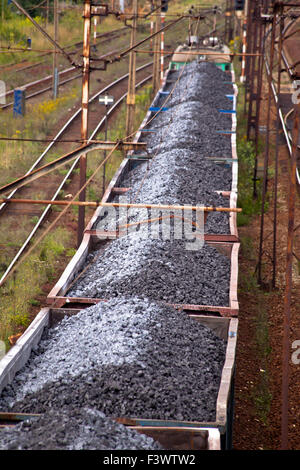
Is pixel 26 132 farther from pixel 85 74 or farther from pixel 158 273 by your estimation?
pixel 158 273

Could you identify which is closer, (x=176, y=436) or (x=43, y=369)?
(x=176, y=436)

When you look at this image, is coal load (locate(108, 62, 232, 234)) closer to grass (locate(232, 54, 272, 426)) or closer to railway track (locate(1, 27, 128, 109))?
grass (locate(232, 54, 272, 426))

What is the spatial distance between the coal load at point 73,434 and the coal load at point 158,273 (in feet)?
9.42

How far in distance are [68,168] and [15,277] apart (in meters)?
7.01

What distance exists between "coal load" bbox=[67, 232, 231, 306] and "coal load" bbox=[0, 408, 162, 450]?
287 centimetres

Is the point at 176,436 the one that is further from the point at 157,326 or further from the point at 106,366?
the point at 157,326

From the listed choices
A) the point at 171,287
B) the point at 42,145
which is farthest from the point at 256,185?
the point at 171,287

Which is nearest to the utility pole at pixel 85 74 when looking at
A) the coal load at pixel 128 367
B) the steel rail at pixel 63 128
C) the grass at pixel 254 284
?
the steel rail at pixel 63 128

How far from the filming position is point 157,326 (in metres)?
6.75

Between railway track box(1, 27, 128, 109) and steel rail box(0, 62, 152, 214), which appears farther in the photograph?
railway track box(1, 27, 128, 109)

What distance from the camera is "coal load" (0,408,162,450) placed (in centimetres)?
466

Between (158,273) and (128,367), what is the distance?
232 cm

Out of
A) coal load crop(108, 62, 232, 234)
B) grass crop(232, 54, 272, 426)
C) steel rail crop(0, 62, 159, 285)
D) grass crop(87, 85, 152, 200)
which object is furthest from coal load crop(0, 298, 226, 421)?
grass crop(87, 85, 152, 200)

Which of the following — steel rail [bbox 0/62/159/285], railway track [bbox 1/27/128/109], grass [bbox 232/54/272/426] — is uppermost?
railway track [bbox 1/27/128/109]
